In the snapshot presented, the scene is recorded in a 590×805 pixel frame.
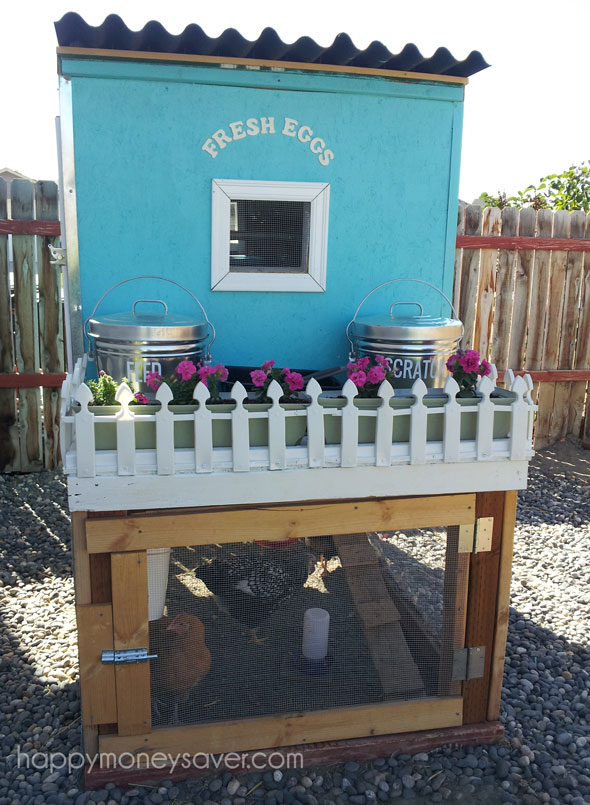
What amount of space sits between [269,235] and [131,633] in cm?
231

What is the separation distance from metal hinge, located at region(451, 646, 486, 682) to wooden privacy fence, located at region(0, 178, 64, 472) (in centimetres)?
470

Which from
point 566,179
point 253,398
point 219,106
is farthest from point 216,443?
point 566,179

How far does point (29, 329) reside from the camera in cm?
653

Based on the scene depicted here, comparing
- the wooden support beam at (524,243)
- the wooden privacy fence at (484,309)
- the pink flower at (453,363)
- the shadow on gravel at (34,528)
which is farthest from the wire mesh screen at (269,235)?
the wooden support beam at (524,243)

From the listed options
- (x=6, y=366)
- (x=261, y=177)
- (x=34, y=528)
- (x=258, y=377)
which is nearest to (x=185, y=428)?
(x=258, y=377)

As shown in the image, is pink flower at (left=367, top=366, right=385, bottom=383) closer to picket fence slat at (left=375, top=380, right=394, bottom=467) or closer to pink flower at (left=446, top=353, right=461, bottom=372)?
picket fence slat at (left=375, top=380, right=394, bottom=467)

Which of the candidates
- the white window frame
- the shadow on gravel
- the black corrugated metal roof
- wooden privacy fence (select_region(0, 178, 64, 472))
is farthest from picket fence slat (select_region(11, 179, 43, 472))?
the white window frame

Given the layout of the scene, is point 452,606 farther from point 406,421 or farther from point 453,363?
point 453,363

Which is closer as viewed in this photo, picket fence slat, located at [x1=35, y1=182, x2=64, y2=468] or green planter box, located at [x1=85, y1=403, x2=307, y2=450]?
green planter box, located at [x1=85, y1=403, x2=307, y2=450]

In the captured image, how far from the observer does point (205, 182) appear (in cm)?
392

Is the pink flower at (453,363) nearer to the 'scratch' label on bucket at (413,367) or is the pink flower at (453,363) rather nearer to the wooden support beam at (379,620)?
the 'scratch' label on bucket at (413,367)

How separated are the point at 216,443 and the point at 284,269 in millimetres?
1660

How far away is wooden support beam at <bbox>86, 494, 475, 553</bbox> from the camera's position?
2752mm

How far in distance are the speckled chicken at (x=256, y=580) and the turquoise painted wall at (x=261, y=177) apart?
1459 mm
